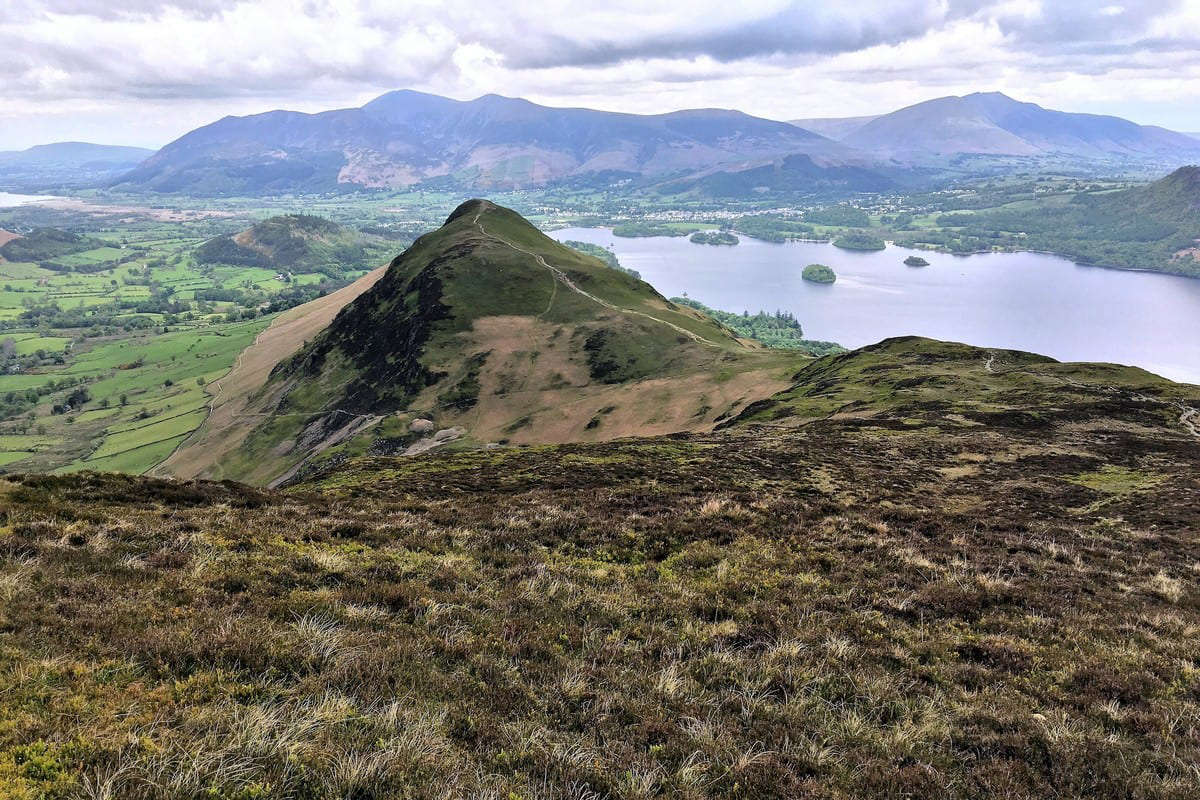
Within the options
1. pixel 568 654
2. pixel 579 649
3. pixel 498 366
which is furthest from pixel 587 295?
pixel 568 654

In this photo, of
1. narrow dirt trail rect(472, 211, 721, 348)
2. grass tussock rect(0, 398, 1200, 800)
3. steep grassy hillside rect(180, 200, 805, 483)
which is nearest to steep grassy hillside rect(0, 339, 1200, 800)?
grass tussock rect(0, 398, 1200, 800)

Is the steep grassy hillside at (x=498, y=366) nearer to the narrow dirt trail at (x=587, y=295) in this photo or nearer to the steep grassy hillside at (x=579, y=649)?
the narrow dirt trail at (x=587, y=295)

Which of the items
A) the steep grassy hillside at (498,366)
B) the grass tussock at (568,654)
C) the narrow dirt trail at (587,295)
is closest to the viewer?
the grass tussock at (568,654)

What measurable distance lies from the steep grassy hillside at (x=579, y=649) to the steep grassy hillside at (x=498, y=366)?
72700 mm

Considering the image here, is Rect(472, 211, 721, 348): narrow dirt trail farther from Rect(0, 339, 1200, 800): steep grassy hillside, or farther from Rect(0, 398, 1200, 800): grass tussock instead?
Rect(0, 398, 1200, 800): grass tussock

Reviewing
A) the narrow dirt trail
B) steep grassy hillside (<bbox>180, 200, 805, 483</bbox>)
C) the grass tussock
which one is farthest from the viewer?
the narrow dirt trail

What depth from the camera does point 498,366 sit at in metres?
136

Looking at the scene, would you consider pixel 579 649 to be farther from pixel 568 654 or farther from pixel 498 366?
pixel 498 366

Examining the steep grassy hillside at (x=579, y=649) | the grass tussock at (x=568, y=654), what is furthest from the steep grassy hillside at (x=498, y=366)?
the grass tussock at (x=568, y=654)

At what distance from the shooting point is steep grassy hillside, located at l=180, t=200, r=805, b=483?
111 meters

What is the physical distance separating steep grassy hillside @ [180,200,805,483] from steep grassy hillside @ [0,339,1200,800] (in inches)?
2862

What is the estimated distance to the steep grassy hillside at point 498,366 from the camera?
110750 mm

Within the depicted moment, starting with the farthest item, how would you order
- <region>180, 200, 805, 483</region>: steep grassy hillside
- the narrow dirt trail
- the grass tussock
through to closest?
1. the narrow dirt trail
2. <region>180, 200, 805, 483</region>: steep grassy hillside
3. the grass tussock

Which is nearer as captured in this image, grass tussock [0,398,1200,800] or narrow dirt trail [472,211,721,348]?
grass tussock [0,398,1200,800]
